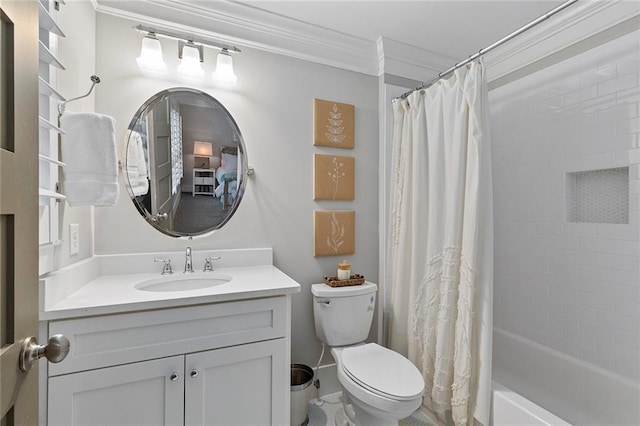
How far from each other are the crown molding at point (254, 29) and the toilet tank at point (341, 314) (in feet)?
4.96

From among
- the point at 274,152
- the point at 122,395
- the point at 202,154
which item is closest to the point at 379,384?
the point at 122,395

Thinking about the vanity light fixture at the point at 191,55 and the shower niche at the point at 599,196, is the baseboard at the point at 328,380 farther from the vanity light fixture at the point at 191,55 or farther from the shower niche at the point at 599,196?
the vanity light fixture at the point at 191,55

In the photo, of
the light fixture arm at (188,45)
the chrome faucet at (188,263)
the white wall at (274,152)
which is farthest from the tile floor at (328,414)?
the light fixture arm at (188,45)

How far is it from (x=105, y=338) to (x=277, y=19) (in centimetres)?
188

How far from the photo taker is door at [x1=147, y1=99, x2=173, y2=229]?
1.70m

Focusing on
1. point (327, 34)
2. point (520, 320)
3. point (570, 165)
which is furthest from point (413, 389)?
point (327, 34)

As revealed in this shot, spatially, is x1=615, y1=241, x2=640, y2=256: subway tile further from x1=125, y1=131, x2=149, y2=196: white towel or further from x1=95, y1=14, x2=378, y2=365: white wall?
x1=125, y1=131, x2=149, y2=196: white towel

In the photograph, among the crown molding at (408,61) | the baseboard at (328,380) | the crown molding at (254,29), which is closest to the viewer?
the crown molding at (254,29)

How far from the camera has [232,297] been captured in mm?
1284

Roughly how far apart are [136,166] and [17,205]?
120cm

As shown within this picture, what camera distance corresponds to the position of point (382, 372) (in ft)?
4.91

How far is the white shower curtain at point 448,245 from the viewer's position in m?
1.46

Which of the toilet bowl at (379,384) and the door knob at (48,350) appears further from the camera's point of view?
the toilet bowl at (379,384)

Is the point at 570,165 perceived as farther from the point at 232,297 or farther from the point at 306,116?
the point at 232,297
